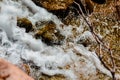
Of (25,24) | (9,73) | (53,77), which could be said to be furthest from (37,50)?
(9,73)

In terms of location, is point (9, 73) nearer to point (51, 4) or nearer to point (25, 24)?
point (25, 24)

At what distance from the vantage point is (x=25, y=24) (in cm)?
661

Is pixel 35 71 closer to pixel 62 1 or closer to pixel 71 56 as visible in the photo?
pixel 71 56

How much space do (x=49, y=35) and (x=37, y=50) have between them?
430mm

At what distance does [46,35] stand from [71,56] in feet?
2.15

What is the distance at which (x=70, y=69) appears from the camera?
20.5 ft

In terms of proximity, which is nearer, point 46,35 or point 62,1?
point 46,35

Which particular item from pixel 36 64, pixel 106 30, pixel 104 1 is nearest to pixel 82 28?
pixel 106 30

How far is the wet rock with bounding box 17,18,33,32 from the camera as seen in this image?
660cm

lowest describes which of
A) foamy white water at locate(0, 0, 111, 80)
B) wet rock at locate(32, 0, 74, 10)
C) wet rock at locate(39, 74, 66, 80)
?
wet rock at locate(39, 74, 66, 80)

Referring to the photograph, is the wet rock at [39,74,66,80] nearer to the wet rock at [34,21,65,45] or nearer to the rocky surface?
the wet rock at [34,21,65,45]

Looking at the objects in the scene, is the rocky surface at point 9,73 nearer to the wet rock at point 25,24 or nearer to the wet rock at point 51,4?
the wet rock at point 25,24

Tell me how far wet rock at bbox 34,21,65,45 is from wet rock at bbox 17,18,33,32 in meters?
0.18

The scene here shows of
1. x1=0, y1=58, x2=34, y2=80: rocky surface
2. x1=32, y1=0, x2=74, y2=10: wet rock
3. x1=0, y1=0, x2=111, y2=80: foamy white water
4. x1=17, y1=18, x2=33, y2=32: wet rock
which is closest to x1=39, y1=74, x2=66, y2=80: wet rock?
x1=0, y1=0, x2=111, y2=80: foamy white water
